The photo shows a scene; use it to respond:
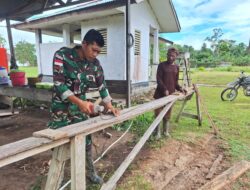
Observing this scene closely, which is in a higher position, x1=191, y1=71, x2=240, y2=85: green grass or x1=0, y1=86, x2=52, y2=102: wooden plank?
x1=0, y1=86, x2=52, y2=102: wooden plank

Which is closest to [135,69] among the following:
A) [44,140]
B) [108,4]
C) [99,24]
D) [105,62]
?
[105,62]

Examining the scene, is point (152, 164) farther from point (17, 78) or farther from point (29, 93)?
point (17, 78)

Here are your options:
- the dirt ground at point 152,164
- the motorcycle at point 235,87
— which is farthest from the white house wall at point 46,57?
the motorcycle at point 235,87

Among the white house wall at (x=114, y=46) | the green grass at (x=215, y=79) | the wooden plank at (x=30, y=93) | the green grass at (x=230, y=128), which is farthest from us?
the green grass at (x=215, y=79)

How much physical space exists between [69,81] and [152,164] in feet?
6.56

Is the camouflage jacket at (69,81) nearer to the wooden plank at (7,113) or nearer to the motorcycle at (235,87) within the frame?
the wooden plank at (7,113)

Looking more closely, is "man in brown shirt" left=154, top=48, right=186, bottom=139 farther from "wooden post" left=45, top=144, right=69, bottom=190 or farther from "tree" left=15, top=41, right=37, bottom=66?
"tree" left=15, top=41, right=37, bottom=66

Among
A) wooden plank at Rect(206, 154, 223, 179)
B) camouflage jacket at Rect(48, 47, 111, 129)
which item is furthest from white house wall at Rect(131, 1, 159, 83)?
camouflage jacket at Rect(48, 47, 111, 129)

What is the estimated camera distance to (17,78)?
18.2 feet

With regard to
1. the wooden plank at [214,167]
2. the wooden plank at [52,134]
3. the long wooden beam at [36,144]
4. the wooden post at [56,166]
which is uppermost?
the wooden plank at [52,134]

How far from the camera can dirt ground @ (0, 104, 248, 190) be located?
2947mm

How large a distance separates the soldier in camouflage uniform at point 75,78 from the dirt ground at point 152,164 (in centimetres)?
101

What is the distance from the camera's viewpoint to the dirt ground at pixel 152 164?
2.95 m

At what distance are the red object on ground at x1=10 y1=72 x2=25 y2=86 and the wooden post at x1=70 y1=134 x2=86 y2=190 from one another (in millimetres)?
4374
